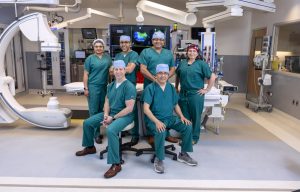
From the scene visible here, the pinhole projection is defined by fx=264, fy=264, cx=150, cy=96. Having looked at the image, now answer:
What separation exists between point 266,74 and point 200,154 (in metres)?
3.31

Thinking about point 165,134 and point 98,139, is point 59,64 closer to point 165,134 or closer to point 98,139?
point 98,139

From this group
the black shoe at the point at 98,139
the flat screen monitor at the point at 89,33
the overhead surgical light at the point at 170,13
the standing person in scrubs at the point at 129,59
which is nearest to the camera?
the standing person in scrubs at the point at 129,59

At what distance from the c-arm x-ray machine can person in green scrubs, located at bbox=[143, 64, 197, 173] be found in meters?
1.90

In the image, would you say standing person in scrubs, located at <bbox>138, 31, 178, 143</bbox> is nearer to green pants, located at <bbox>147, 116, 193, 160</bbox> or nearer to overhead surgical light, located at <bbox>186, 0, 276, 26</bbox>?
green pants, located at <bbox>147, 116, 193, 160</bbox>

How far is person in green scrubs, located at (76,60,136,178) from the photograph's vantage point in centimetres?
288

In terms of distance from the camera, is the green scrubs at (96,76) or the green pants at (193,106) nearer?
the green pants at (193,106)

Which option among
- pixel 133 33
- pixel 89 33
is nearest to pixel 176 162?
pixel 133 33

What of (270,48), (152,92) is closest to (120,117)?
(152,92)

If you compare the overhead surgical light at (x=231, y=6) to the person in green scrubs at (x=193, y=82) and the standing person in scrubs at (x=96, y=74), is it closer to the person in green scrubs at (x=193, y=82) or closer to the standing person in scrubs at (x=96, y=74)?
the person in green scrubs at (x=193, y=82)

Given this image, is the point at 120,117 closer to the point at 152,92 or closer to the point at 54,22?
the point at 152,92

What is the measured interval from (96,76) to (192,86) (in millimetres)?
1357

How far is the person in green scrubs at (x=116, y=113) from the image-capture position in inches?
113

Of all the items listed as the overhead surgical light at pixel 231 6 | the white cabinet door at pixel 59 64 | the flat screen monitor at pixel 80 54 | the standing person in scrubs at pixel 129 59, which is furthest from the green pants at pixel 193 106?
the white cabinet door at pixel 59 64

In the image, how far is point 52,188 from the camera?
2.67 metres
